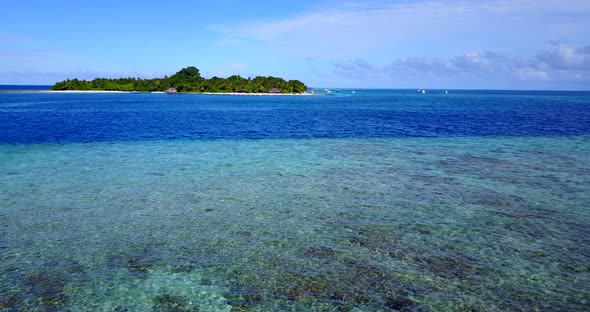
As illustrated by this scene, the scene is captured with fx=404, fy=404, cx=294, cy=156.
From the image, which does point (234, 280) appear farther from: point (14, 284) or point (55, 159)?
point (55, 159)

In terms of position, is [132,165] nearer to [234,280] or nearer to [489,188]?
[234,280]

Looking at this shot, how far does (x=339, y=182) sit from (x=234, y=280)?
40.5 ft

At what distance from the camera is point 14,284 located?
10.6 m

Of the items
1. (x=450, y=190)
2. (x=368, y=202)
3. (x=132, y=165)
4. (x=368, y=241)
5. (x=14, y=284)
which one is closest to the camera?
(x=14, y=284)

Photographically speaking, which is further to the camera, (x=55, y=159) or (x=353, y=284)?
(x=55, y=159)

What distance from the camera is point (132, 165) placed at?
90.9 ft

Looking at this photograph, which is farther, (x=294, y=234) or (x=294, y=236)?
(x=294, y=234)

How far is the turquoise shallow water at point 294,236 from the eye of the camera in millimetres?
10219

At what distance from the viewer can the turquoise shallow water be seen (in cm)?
1022

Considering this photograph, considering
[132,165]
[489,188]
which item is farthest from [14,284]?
[489,188]

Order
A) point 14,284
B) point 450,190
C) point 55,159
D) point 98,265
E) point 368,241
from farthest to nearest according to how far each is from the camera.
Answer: point 55,159, point 450,190, point 368,241, point 98,265, point 14,284

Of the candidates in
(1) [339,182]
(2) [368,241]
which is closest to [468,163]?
(1) [339,182]

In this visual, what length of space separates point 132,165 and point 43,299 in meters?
18.7

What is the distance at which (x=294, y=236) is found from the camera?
1423cm
